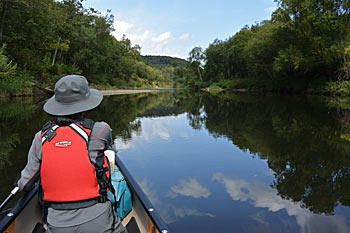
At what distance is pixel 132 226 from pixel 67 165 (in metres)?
1.49

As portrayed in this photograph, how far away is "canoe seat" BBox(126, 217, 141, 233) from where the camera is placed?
A: 104 inches

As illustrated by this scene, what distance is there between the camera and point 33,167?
66.5 inches

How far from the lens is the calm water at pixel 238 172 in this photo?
3254mm

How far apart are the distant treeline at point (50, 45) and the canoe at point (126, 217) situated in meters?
15.2

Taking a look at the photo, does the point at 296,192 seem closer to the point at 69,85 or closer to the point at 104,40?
the point at 69,85

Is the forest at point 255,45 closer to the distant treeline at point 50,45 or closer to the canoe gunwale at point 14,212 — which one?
the distant treeline at point 50,45

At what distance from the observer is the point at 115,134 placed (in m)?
8.34

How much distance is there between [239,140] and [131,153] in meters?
3.35

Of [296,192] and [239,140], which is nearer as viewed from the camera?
[296,192]

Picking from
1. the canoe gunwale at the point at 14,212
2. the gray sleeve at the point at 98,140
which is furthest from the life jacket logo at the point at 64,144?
the canoe gunwale at the point at 14,212

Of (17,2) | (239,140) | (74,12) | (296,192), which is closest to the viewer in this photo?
(296,192)

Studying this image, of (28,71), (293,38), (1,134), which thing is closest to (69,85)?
(1,134)

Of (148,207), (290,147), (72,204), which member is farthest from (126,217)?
(290,147)

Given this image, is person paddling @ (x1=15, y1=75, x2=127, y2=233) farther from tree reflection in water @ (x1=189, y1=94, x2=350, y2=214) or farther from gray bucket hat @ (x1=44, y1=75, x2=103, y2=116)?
tree reflection in water @ (x1=189, y1=94, x2=350, y2=214)
